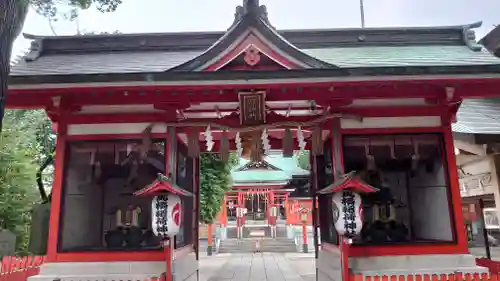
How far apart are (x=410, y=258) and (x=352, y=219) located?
4.79 ft

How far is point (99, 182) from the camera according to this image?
8180 mm

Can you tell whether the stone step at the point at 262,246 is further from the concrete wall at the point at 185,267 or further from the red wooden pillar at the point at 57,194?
the red wooden pillar at the point at 57,194

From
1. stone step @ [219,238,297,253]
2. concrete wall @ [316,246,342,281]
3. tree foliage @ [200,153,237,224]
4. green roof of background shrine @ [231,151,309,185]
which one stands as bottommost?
stone step @ [219,238,297,253]

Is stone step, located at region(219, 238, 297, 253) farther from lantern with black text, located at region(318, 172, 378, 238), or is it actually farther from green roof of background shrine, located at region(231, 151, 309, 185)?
lantern with black text, located at region(318, 172, 378, 238)

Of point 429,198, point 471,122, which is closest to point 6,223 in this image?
point 429,198

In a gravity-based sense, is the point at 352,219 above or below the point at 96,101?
below

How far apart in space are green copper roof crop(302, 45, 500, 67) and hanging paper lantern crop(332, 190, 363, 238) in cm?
237

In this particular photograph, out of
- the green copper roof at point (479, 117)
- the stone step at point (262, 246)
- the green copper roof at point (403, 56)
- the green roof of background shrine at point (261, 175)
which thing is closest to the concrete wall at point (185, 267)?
the green copper roof at point (403, 56)

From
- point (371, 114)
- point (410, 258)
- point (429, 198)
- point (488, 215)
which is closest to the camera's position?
point (410, 258)

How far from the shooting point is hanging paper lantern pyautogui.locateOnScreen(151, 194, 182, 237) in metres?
5.59

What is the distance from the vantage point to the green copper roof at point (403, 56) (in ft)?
22.1

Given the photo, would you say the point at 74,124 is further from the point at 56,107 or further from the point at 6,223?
the point at 6,223

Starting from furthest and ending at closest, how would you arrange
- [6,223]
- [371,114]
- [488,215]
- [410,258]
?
[488,215] < [6,223] < [371,114] < [410,258]

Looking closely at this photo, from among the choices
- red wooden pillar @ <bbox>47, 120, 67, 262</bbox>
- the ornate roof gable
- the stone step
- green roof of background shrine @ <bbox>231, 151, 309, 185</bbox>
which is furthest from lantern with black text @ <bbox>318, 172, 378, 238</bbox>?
green roof of background shrine @ <bbox>231, 151, 309, 185</bbox>
